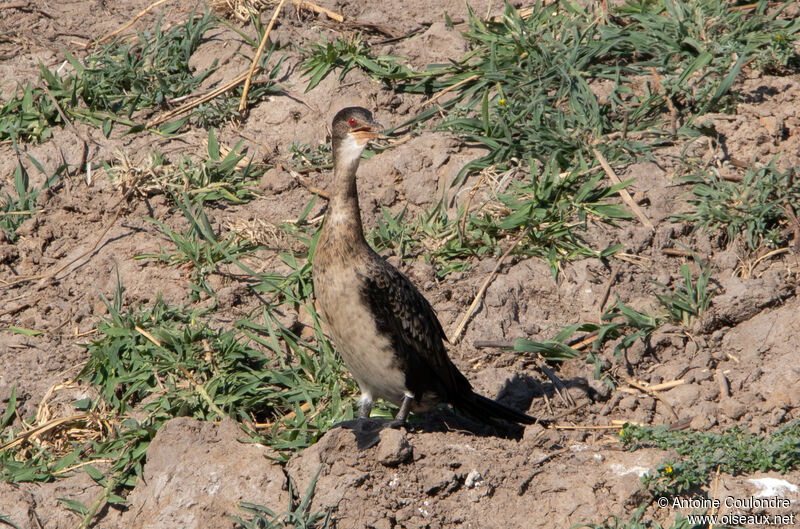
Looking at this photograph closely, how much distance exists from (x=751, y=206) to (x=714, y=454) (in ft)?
7.26

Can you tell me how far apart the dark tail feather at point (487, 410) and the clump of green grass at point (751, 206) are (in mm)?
1807

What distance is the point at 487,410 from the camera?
4.99 metres

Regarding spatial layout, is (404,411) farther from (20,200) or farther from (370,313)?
(20,200)

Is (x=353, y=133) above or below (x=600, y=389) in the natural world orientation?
above

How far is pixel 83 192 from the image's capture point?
6.36 metres

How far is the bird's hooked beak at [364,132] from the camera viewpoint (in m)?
4.75

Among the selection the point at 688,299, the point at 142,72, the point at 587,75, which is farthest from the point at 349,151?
the point at 142,72

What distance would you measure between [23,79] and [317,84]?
2.15 m

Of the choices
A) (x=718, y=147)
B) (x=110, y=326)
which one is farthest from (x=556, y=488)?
(x=718, y=147)

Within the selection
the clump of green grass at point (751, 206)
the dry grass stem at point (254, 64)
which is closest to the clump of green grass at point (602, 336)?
the clump of green grass at point (751, 206)

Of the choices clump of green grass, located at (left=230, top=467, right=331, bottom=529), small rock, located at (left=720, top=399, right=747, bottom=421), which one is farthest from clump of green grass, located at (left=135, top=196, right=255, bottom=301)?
small rock, located at (left=720, top=399, right=747, bottom=421)

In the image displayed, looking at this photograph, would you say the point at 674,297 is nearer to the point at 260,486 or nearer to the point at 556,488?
the point at 556,488

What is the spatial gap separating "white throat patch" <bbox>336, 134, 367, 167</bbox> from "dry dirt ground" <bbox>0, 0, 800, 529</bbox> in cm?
136

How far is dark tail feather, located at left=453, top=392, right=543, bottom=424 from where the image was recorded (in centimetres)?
492
